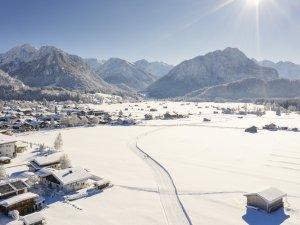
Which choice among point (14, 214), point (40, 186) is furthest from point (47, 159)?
point (14, 214)

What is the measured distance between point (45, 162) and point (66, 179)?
31.1ft

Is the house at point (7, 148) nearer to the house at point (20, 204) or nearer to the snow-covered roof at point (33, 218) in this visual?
the house at point (20, 204)

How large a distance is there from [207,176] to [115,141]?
115 ft

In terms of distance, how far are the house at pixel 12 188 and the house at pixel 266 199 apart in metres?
26.1

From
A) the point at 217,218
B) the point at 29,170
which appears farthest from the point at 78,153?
the point at 217,218

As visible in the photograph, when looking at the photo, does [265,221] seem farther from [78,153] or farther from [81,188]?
[78,153]

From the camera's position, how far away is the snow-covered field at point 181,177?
105 ft

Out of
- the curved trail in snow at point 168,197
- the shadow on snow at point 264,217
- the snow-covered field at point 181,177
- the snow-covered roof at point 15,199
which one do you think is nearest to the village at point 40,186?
the snow-covered roof at point 15,199

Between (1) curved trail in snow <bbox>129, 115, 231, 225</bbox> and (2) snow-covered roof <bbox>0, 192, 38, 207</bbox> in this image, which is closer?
(1) curved trail in snow <bbox>129, 115, 231, 225</bbox>

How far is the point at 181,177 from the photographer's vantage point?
45156 mm

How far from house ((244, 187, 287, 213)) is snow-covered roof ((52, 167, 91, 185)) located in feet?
68.7

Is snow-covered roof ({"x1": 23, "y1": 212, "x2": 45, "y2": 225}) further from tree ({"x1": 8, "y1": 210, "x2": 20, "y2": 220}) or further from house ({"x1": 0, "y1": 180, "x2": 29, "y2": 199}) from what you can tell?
house ({"x1": 0, "y1": 180, "x2": 29, "y2": 199})

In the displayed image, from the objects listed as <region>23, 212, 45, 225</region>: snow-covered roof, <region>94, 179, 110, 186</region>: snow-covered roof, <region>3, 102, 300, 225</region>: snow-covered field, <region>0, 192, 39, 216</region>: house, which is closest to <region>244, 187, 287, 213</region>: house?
<region>3, 102, 300, 225</region>: snow-covered field

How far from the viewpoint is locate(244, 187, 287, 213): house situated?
110 feet
